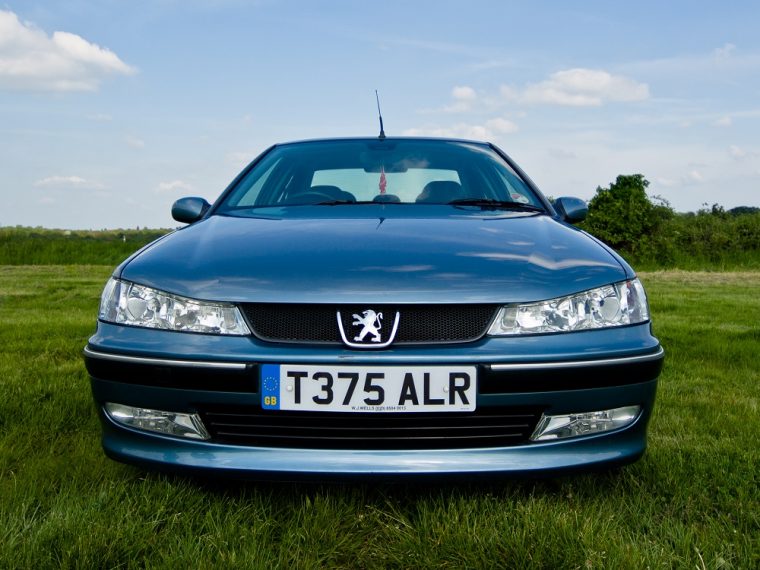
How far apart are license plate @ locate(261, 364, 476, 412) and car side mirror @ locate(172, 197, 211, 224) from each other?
1.35 m

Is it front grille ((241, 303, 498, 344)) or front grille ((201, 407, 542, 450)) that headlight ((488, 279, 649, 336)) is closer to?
front grille ((241, 303, 498, 344))

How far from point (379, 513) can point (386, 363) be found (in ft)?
1.69

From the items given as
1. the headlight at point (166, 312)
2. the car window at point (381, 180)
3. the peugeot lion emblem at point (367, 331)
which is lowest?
the peugeot lion emblem at point (367, 331)

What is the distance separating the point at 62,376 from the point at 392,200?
2064 millimetres

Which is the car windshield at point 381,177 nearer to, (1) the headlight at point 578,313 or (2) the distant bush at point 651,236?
(1) the headlight at point 578,313

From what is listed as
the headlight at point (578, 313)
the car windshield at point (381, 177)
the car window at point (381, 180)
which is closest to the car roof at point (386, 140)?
the car windshield at point (381, 177)

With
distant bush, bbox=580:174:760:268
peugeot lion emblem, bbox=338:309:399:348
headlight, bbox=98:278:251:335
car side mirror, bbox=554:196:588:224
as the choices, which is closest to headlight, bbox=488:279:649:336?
peugeot lion emblem, bbox=338:309:399:348

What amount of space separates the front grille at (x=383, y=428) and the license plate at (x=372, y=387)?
0.10 feet

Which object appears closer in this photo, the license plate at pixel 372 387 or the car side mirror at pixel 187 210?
the license plate at pixel 372 387

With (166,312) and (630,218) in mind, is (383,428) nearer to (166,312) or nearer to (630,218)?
(166,312)

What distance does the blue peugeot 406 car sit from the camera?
1880 millimetres

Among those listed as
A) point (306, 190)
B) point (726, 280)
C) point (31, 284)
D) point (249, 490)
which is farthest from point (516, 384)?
point (726, 280)

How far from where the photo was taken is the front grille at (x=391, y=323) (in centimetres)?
189

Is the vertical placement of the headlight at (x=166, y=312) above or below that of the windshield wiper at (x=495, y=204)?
below
